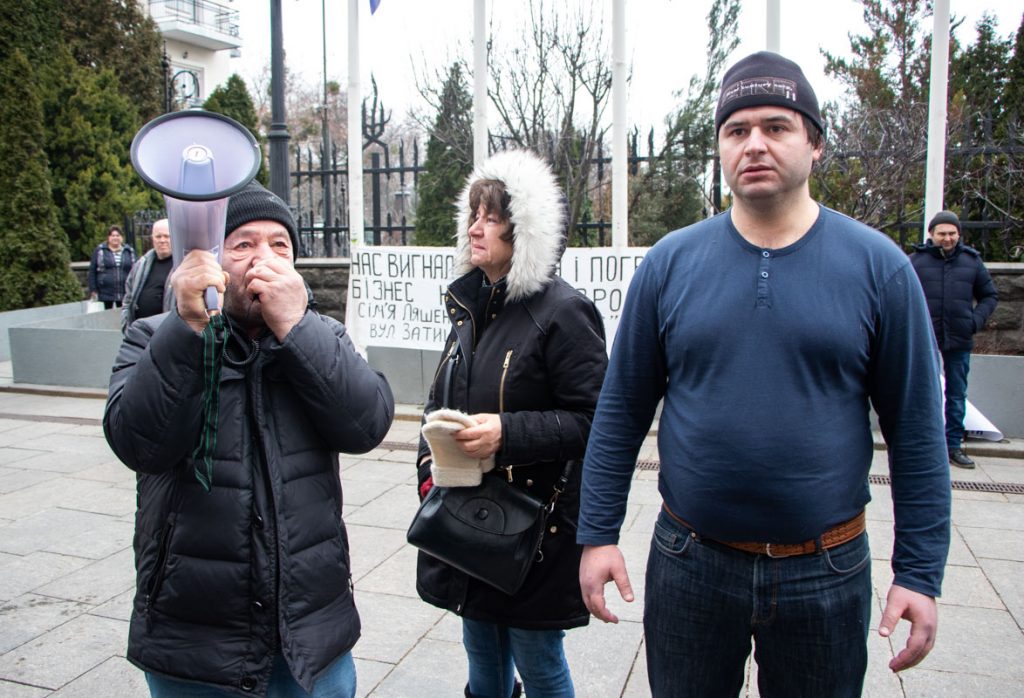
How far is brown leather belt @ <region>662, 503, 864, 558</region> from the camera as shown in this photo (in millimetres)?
1737

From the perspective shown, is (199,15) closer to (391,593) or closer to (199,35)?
(199,35)

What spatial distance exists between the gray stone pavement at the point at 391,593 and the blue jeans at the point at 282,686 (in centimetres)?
123

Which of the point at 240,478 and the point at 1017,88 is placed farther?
the point at 1017,88

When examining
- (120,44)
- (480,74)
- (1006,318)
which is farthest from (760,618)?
(120,44)

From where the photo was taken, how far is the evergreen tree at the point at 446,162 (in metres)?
12.9

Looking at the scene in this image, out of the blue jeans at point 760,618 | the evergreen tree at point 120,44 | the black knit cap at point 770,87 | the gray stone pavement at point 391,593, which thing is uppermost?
the evergreen tree at point 120,44

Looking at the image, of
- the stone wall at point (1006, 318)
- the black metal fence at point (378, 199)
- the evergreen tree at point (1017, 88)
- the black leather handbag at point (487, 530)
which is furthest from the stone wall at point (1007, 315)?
the black leather handbag at point (487, 530)

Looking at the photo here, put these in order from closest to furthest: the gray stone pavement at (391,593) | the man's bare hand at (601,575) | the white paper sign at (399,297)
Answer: the man's bare hand at (601,575) → the gray stone pavement at (391,593) → the white paper sign at (399,297)

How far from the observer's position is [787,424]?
1.69 metres

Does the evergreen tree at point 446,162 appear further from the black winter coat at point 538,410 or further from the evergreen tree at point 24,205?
the black winter coat at point 538,410

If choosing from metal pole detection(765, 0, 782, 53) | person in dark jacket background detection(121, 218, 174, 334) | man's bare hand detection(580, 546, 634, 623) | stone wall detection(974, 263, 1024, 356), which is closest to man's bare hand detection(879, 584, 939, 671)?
man's bare hand detection(580, 546, 634, 623)

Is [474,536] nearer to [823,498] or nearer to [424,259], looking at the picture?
[823,498]

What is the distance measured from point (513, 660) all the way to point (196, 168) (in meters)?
1.69

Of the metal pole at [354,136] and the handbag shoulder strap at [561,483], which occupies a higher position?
the metal pole at [354,136]
